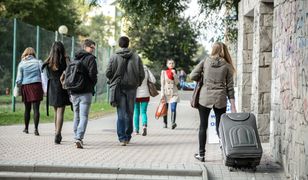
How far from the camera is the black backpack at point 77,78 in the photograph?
34.7ft

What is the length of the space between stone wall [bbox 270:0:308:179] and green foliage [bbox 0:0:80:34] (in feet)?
106

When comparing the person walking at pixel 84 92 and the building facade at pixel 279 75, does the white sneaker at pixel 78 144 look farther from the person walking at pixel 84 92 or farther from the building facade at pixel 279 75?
the building facade at pixel 279 75

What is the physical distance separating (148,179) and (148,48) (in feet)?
150

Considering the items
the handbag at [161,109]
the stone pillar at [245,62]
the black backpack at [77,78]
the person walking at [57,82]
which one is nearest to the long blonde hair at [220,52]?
the black backpack at [77,78]

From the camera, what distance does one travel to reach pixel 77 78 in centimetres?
1060

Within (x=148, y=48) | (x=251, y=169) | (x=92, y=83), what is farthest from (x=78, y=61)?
(x=148, y=48)

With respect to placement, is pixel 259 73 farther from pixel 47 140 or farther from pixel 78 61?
pixel 47 140

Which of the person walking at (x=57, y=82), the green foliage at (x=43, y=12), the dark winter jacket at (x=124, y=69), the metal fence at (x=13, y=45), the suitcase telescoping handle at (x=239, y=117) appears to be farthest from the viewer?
the green foliage at (x=43, y=12)

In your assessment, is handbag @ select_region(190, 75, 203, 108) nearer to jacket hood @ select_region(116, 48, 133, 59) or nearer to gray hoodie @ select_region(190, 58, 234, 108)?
gray hoodie @ select_region(190, 58, 234, 108)

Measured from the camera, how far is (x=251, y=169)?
8625 millimetres

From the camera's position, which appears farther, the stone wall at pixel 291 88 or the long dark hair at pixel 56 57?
the long dark hair at pixel 56 57

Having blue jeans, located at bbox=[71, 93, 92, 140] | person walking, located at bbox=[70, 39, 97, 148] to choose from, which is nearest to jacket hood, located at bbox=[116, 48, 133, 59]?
person walking, located at bbox=[70, 39, 97, 148]

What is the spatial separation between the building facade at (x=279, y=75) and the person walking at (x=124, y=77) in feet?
7.36

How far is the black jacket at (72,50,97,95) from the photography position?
10.7 m
